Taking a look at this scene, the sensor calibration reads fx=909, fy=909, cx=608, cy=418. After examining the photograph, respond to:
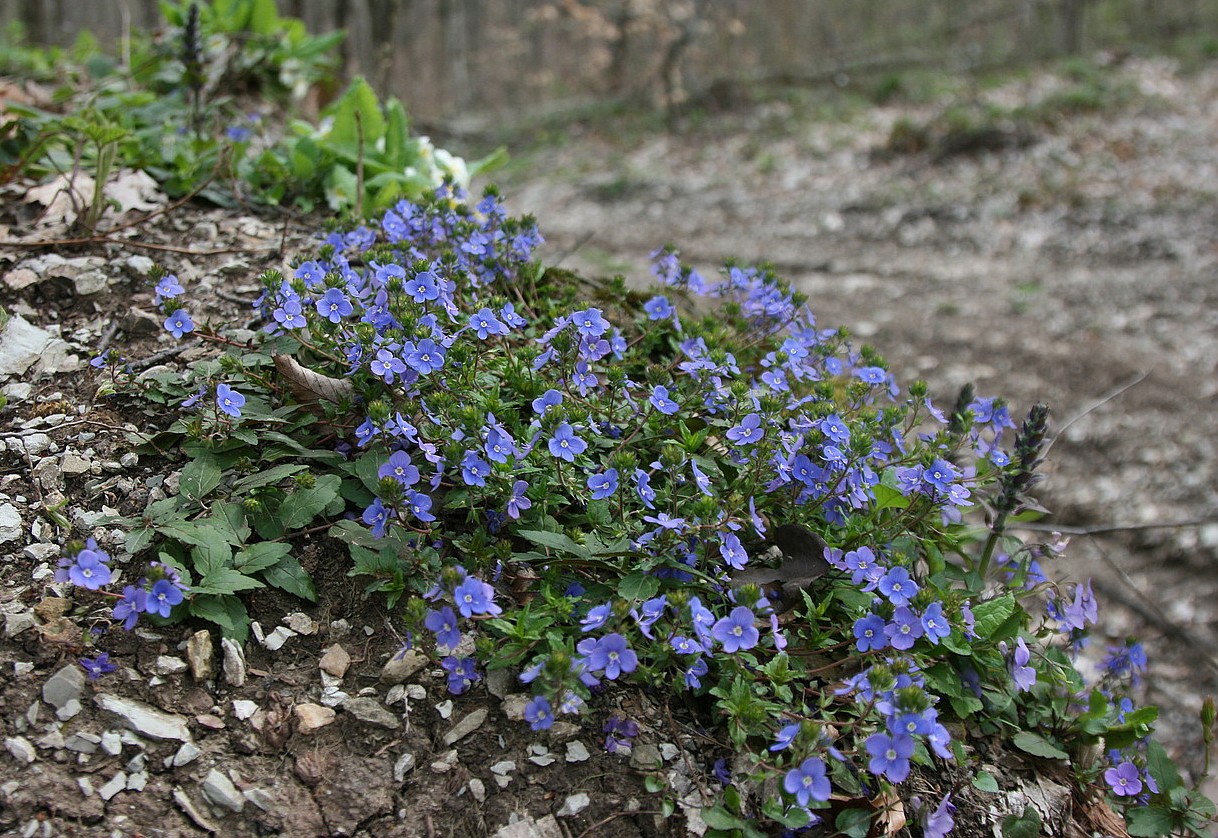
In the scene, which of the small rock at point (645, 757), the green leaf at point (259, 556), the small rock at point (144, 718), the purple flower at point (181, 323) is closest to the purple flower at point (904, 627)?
the small rock at point (645, 757)

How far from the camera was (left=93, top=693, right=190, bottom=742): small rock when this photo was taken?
1628 millimetres

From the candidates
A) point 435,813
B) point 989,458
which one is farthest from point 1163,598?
point 435,813

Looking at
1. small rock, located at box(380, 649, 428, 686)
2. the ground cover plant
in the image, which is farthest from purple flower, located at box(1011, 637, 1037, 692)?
small rock, located at box(380, 649, 428, 686)

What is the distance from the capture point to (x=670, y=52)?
12602 mm

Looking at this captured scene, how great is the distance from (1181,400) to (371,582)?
17.0 ft

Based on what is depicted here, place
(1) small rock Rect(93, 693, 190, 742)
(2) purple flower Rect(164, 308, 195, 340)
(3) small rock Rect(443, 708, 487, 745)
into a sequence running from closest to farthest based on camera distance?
1. (1) small rock Rect(93, 693, 190, 742)
2. (3) small rock Rect(443, 708, 487, 745)
3. (2) purple flower Rect(164, 308, 195, 340)

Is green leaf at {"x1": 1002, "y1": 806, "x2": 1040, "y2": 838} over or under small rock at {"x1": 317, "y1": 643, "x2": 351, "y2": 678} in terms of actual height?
under

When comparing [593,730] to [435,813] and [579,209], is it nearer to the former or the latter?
[435,813]

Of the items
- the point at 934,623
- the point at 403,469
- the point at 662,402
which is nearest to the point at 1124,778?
the point at 934,623

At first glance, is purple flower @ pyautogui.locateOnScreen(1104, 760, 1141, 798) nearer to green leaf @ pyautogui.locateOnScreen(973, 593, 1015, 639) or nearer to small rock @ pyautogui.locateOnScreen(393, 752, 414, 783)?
green leaf @ pyautogui.locateOnScreen(973, 593, 1015, 639)

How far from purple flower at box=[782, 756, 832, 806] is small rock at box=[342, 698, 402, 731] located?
29.1 inches

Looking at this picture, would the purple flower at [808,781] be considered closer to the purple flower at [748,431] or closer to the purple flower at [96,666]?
the purple flower at [748,431]

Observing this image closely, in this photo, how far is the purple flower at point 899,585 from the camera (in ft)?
5.73

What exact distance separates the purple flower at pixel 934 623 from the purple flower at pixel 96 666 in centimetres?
152
